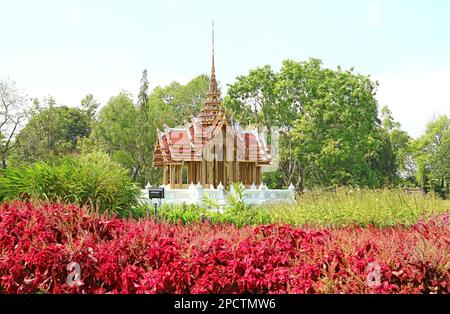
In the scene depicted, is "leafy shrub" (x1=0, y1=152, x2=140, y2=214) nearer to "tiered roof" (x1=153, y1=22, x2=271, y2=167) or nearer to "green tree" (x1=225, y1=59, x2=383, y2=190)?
"tiered roof" (x1=153, y1=22, x2=271, y2=167)

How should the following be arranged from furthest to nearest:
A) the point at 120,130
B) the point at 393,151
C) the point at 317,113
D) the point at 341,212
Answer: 1. the point at 393,151
2. the point at 120,130
3. the point at 317,113
4. the point at 341,212

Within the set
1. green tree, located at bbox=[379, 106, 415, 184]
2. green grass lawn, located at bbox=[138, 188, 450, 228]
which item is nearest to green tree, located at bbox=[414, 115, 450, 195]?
green tree, located at bbox=[379, 106, 415, 184]

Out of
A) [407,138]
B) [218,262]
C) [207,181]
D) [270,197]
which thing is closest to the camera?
[218,262]

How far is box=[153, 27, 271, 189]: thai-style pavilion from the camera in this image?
82.3 feet

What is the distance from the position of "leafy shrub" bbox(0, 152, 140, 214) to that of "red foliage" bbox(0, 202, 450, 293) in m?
5.61

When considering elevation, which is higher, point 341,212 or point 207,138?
point 207,138

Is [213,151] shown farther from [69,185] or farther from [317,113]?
[69,185]

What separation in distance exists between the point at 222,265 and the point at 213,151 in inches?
806

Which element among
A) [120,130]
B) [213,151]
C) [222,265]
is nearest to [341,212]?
[222,265]

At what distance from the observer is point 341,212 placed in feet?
36.9
